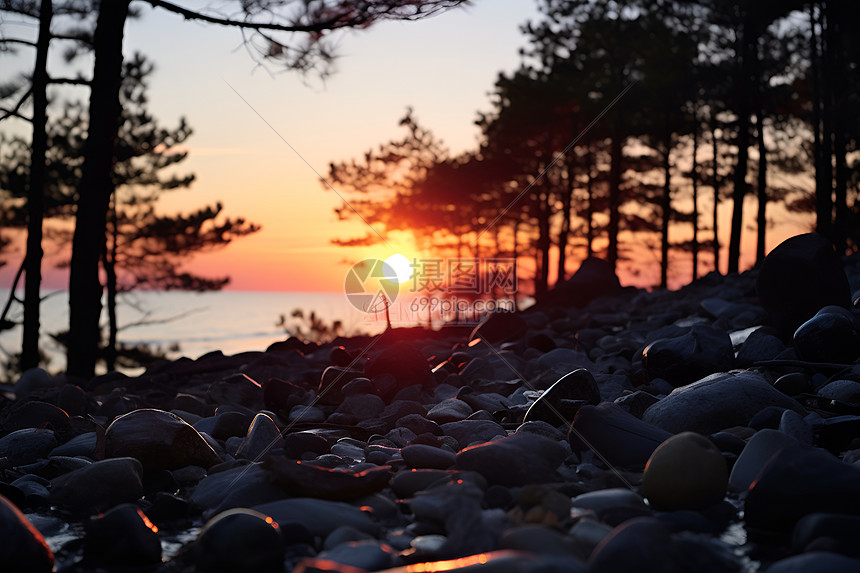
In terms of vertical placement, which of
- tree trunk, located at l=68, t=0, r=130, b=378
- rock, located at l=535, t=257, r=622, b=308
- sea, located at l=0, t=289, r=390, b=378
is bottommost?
sea, located at l=0, t=289, r=390, b=378

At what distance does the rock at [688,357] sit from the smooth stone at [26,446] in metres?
3.58

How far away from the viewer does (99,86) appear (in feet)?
22.0

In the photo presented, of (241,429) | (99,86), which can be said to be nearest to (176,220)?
(99,86)

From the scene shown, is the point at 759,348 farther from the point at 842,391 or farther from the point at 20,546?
the point at 20,546

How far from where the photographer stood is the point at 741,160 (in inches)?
693

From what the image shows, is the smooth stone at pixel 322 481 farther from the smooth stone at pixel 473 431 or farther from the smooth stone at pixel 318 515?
the smooth stone at pixel 473 431

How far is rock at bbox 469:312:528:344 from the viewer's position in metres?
7.09

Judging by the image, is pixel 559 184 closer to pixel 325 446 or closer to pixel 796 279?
pixel 796 279

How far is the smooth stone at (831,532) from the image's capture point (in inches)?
70.7

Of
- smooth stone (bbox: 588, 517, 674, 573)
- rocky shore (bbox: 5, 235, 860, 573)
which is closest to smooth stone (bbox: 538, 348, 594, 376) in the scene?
rocky shore (bbox: 5, 235, 860, 573)

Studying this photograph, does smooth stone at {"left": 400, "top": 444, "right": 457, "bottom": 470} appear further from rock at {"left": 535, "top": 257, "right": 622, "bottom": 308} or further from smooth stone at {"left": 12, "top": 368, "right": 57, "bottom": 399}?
rock at {"left": 535, "top": 257, "right": 622, "bottom": 308}

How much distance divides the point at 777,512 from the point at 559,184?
24.8 metres

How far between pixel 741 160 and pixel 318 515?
59.1ft

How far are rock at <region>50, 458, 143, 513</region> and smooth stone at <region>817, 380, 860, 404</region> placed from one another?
3453 millimetres
